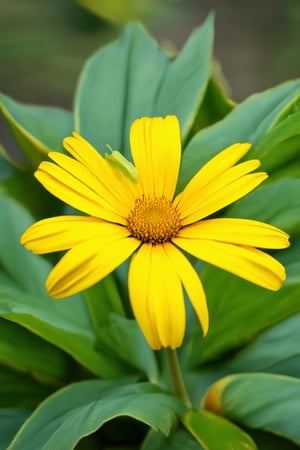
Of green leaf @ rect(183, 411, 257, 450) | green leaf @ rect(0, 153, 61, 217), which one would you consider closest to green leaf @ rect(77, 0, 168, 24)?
green leaf @ rect(0, 153, 61, 217)

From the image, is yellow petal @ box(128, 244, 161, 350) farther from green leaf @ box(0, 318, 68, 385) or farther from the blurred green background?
the blurred green background

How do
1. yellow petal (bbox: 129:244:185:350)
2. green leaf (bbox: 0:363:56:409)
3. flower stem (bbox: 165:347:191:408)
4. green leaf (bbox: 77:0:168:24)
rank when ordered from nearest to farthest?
yellow petal (bbox: 129:244:185:350)
flower stem (bbox: 165:347:191:408)
green leaf (bbox: 0:363:56:409)
green leaf (bbox: 77:0:168:24)

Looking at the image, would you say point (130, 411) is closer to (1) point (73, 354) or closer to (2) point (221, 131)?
(1) point (73, 354)

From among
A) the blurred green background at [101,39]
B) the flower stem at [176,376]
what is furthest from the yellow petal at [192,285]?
the blurred green background at [101,39]

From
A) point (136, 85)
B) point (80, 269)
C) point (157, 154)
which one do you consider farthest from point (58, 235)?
point (136, 85)

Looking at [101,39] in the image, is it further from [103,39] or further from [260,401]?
[260,401]

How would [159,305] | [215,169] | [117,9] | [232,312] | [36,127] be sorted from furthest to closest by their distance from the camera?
[117,9] → [36,127] → [232,312] → [215,169] → [159,305]

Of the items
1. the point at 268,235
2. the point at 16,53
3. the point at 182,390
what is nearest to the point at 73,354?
the point at 182,390
